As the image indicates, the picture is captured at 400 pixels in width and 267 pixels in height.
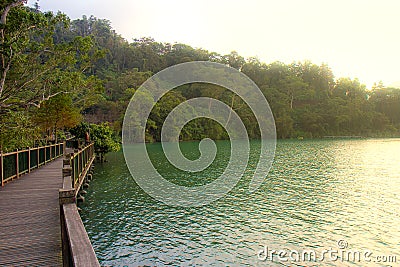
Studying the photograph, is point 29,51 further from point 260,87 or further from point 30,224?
point 260,87

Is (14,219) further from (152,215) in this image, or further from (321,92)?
(321,92)

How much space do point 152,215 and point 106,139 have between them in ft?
54.8

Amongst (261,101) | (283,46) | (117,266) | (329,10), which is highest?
(283,46)

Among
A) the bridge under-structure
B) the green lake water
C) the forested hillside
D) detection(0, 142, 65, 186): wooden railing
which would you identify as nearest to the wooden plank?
the bridge under-structure

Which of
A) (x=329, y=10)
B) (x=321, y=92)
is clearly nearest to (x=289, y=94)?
(x=321, y=92)

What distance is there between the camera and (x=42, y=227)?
5.93 meters

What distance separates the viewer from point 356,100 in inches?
3076

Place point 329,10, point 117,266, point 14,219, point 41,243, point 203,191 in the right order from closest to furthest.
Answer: point 41,243
point 14,219
point 117,266
point 203,191
point 329,10

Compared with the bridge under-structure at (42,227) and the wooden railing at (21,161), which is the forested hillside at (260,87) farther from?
the bridge under-structure at (42,227)

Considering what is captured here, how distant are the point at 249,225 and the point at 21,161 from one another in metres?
8.40

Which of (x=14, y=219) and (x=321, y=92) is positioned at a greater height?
(x=321, y=92)

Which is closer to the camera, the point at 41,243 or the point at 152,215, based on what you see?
the point at 41,243

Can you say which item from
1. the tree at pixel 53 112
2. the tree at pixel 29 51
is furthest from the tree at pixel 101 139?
the tree at pixel 29 51

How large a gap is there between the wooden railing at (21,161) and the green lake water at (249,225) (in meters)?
2.55
